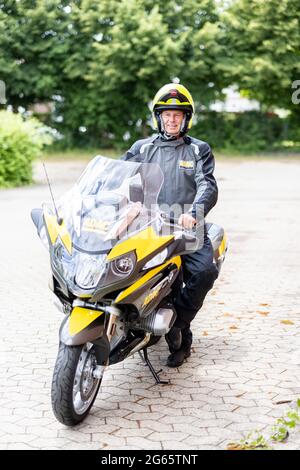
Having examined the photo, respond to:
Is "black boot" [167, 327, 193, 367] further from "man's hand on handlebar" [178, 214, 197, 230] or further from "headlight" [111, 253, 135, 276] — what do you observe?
"headlight" [111, 253, 135, 276]

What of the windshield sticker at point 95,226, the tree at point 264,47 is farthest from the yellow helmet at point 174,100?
the tree at point 264,47

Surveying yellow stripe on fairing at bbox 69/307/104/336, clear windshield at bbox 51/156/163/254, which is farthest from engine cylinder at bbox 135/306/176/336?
clear windshield at bbox 51/156/163/254

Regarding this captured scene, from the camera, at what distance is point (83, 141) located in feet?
115

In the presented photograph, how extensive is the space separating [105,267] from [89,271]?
10cm

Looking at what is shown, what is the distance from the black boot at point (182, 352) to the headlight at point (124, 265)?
5.21 ft

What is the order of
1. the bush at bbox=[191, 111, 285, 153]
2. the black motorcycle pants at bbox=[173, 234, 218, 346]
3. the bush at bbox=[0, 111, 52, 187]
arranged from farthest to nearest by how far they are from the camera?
the bush at bbox=[191, 111, 285, 153]
the bush at bbox=[0, 111, 52, 187]
the black motorcycle pants at bbox=[173, 234, 218, 346]

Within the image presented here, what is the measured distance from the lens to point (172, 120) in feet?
18.1

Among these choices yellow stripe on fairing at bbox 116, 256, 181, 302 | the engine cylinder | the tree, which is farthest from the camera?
the tree

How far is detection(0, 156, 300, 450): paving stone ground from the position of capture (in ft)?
14.8

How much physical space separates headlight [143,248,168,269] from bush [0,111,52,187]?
15.6 metres

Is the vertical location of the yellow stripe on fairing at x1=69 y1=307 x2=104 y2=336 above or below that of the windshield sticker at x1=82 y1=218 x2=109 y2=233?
below

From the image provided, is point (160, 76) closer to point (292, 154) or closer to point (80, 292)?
point (292, 154)

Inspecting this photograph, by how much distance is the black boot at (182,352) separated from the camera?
5.78 metres

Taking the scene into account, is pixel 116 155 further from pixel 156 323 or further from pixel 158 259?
pixel 158 259
